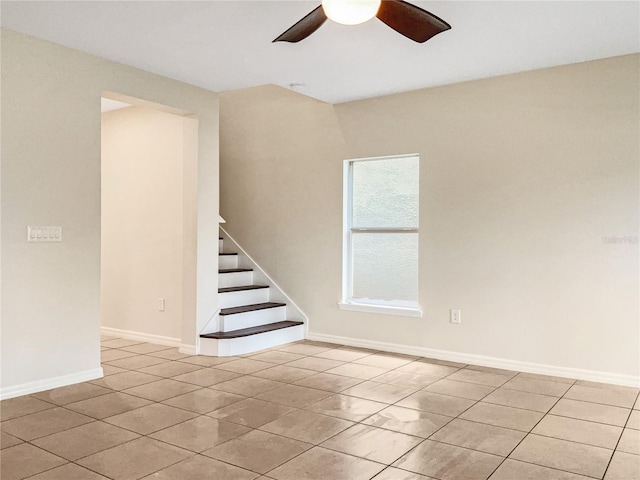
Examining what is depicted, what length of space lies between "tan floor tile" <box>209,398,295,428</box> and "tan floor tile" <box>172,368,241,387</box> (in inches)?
21.9

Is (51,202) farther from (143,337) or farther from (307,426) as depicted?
(307,426)

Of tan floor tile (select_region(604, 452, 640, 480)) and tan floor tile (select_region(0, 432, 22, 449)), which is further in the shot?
tan floor tile (select_region(0, 432, 22, 449))

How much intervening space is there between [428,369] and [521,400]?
3.02ft

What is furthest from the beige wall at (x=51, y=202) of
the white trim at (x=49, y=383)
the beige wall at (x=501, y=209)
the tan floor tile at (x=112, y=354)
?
the beige wall at (x=501, y=209)

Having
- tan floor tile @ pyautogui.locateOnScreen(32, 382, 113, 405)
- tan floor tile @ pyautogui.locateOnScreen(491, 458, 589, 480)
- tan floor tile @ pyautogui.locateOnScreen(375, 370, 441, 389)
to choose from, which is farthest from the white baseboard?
tan floor tile @ pyautogui.locateOnScreen(32, 382, 113, 405)

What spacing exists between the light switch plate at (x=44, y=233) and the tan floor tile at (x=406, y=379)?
2.55m

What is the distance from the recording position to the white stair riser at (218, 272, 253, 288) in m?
5.46

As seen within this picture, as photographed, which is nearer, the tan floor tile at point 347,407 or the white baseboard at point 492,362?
the tan floor tile at point 347,407

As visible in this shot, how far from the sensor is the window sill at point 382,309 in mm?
4797

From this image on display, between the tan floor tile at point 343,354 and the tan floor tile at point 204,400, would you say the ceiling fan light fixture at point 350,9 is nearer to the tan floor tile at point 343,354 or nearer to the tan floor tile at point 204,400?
the tan floor tile at point 204,400

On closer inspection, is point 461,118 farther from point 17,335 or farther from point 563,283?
point 17,335

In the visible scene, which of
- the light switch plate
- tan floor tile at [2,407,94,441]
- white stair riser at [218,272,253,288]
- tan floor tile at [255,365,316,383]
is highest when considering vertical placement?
the light switch plate

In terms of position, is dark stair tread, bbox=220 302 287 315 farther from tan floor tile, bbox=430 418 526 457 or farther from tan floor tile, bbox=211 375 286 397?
tan floor tile, bbox=430 418 526 457

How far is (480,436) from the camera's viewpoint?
282 centimetres
